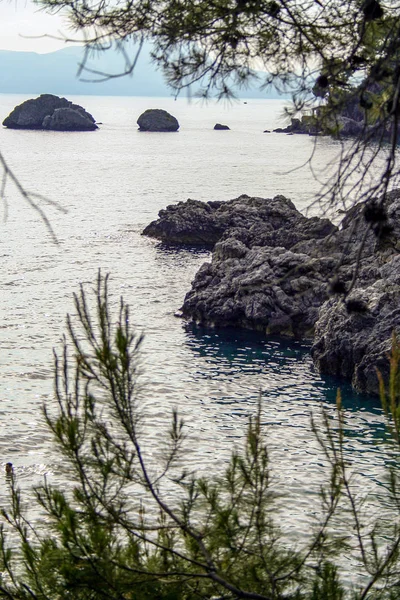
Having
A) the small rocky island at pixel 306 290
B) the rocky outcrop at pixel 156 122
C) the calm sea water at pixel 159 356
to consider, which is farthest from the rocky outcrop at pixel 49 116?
the small rocky island at pixel 306 290

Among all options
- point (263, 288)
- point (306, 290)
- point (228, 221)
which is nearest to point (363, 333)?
point (306, 290)

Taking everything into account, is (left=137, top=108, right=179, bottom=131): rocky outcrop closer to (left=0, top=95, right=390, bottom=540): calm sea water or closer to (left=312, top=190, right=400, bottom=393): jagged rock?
(left=0, top=95, right=390, bottom=540): calm sea water

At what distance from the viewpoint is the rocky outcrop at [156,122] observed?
7239 inches

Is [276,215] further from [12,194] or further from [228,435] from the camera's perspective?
[12,194]

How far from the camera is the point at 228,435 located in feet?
77.8

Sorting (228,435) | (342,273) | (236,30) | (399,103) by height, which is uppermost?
(236,30)

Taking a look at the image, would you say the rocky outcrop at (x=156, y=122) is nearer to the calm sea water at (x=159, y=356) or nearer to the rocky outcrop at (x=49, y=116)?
the rocky outcrop at (x=49, y=116)

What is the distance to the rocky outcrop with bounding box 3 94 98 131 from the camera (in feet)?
555

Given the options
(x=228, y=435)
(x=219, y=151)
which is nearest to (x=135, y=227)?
(x=228, y=435)

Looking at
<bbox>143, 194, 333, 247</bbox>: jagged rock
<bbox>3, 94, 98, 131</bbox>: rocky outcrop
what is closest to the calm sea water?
<bbox>143, 194, 333, 247</bbox>: jagged rock

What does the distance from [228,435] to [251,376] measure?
5096mm

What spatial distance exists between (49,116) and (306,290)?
14291 centimetres

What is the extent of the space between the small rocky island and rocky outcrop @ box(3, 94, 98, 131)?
127m

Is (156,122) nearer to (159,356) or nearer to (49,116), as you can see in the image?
(49,116)
